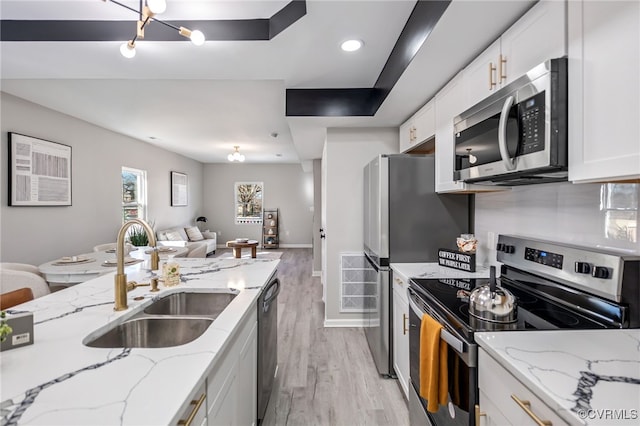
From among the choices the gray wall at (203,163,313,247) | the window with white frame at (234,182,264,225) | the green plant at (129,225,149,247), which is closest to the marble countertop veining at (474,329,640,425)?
the green plant at (129,225,149,247)

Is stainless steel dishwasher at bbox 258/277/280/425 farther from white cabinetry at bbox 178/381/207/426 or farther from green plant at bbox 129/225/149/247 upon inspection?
green plant at bbox 129/225/149/247

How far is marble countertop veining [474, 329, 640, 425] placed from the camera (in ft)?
2.31

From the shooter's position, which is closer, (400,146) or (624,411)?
(624,411)

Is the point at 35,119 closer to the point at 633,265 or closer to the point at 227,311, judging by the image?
the point at 227,311

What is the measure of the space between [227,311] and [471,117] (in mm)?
1602

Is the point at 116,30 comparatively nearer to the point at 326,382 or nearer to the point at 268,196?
the point at 326,382

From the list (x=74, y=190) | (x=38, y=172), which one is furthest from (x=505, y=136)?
(x=74, y=190)

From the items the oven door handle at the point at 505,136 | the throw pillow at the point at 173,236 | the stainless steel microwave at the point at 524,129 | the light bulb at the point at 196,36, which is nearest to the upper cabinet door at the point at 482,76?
the stainless steel microwave at the point at 524,129

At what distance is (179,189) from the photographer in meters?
7.71

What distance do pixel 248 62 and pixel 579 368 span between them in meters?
2.43

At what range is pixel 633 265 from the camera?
1091 millimetres

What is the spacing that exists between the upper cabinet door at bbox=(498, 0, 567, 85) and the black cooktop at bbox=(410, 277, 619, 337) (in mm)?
1002

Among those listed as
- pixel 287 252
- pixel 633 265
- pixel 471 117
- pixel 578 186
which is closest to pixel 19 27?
pixel 471 117

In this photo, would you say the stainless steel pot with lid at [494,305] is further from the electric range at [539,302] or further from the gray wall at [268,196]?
the gray wall at [268,196]
